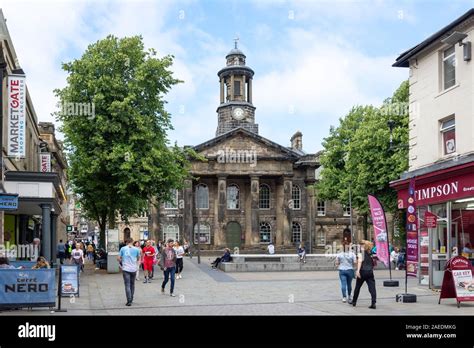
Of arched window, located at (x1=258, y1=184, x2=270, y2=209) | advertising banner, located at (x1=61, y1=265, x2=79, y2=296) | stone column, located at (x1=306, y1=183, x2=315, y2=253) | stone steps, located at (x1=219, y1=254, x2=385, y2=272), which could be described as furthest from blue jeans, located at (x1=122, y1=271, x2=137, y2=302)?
arched window, located at (x1=258, y1=184, x2=270, y2=209)

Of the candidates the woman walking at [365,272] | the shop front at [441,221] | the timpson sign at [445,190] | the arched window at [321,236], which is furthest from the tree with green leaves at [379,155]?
the arched window at [321,236]

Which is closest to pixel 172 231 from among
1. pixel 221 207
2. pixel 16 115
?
pixel 221 207

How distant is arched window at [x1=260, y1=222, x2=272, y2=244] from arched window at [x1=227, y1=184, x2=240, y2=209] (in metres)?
3.41

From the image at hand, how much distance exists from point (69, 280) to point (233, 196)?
5174cm

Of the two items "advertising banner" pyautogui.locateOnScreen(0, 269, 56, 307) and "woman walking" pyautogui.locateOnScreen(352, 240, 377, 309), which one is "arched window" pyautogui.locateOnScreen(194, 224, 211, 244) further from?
"advertising banner" pyautogui.locateOnScreen(0, 269, 56, 307)

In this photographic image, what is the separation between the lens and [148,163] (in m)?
31.9

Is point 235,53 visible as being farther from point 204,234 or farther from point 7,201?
point 7,201

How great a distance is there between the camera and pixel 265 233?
68.6m

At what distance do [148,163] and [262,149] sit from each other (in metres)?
35.9

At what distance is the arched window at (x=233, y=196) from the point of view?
68750 mm

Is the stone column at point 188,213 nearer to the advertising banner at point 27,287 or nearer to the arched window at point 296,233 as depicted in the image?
the arched window at point 296,233

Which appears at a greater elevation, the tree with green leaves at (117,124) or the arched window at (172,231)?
the tree with green leaves at (117,124)

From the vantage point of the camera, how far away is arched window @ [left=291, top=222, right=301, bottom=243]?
69.1 metres
